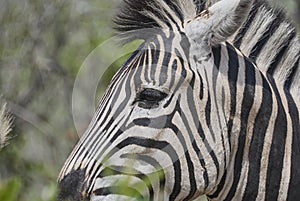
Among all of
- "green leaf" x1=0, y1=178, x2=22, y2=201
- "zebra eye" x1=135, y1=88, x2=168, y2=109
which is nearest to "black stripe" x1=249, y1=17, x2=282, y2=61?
"zebra eye" x1=135, y1=88, x2=168, y2=109

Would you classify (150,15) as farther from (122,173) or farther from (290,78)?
(122,173)

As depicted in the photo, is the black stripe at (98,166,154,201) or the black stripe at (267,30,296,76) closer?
the black stripe at (98,166,154,201)

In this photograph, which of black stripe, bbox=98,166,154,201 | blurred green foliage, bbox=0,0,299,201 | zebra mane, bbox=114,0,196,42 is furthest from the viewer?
blurred green foliage, bbox=0,0,299,201

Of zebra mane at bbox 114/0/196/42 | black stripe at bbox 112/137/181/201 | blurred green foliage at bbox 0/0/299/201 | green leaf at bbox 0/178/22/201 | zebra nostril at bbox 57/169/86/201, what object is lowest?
green leaf at bbox 0/178/22/201

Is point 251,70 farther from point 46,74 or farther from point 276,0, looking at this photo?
point 46,74

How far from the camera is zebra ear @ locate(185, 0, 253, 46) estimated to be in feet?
12.5

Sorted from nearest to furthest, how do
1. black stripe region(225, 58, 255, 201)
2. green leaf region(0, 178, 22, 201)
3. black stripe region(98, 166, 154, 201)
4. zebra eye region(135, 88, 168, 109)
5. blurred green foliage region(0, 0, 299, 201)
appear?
green leaf region(0, 178, 22, 201), black stripe region(98, 166, 154, 201), zebra eye region(135, 88, 168, 109), black stripe region(225, 58, 255, 201), blurred green foliage region(0, 0, 299, 201)

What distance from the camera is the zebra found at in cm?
367

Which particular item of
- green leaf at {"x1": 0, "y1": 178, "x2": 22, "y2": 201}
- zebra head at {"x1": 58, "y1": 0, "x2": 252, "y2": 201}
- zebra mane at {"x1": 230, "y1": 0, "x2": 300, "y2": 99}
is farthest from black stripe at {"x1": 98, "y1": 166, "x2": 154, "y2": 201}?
green leaf at {"x1": 0, "y1": 178, "x2": 22, "y2": 201}

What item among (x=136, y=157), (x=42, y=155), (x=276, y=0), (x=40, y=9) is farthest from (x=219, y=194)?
(x=40, y=9)

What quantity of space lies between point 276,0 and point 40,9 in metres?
5.45

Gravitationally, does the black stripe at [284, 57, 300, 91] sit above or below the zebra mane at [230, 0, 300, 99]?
below

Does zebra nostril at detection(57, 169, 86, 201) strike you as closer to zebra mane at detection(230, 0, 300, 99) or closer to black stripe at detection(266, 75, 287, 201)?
black stripe at detection(266, 75, 287, 201)

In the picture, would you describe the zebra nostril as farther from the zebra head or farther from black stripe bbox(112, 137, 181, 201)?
black stripe bbox(112, 137, 181, 201)
